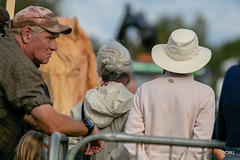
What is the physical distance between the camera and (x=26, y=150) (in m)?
3.06

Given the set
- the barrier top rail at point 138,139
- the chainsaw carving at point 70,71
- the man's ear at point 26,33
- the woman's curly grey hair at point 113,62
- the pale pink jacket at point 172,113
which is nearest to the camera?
the barrier top rail at point 138,139

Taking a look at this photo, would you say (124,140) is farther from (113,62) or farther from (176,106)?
(113,62)

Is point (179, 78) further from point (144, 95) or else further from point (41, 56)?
point (41, 56)

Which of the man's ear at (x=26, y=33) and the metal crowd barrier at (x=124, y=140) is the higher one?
the man's ear at (x=26, y=33)

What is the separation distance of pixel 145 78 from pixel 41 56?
14.1 m

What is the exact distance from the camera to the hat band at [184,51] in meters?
3.48

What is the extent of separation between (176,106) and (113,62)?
0.93 meters

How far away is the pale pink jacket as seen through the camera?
3.24 m

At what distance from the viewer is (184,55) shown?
3496 mm

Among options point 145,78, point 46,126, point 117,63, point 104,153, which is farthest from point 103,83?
point 145,78

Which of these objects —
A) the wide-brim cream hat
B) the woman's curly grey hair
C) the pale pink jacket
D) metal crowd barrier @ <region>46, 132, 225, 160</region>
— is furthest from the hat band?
metal crowd barrier @ <region>46, 132, 225, 160</region>

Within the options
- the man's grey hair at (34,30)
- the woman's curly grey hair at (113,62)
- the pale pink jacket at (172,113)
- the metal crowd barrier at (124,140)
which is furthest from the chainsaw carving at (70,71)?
the metal crowd barrier at (124,140)

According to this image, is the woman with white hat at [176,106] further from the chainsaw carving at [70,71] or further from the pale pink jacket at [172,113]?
the chainsaw carving at [70,71]

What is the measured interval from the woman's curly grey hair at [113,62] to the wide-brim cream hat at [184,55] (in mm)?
577
